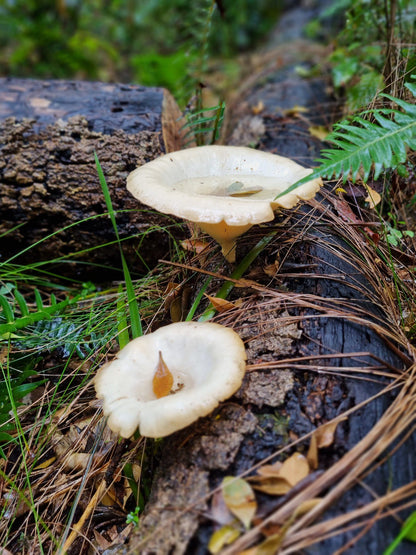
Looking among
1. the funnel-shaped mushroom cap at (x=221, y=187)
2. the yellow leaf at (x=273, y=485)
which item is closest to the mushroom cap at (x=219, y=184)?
the funnel-shaped mushroom cap at (x=221, y=187)

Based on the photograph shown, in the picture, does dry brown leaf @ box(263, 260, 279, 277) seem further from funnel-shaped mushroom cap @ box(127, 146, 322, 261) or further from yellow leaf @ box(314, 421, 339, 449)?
yellow leaf @ box(314, 421, 339, 449)

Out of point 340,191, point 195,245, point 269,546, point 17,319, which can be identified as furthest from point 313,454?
point 340,191

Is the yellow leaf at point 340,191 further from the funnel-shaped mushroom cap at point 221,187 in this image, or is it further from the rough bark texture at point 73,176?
the rough bark texture at point 73,176

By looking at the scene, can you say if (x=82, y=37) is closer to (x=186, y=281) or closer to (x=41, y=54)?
(x=41, y=54)

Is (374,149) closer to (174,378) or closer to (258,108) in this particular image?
(174,378)

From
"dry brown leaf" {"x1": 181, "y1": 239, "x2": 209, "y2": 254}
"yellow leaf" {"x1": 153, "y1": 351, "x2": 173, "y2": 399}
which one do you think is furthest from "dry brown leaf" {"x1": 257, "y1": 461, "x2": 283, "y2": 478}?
"dry brown leaf" {"x1": 181, "y1": 239, "x2": 209, "y2": 254}

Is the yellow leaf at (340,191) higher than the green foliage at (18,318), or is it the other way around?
the yellow leaf at (340,191)
